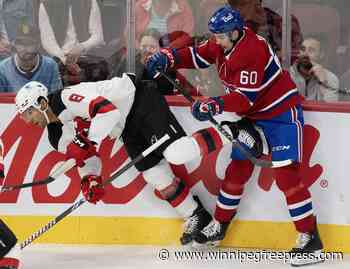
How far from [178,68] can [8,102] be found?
813 millimetres

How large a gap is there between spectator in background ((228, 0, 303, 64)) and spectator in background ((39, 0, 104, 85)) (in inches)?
27.8

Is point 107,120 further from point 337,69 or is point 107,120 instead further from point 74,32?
point 337,69

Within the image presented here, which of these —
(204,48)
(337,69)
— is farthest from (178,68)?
(337,69)

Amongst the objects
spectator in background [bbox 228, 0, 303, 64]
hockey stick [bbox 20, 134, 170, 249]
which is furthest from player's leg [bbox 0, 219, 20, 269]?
spectator in background [bbox 228, 0, 303, 64]

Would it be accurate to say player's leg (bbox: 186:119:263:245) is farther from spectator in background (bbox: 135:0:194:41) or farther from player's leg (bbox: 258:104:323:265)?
spectator in background (bbox: 135:0:194:41)

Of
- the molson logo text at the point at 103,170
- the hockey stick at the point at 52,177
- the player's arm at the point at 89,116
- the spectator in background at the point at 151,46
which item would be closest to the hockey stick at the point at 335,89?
the molson logo text at the point at 103,170

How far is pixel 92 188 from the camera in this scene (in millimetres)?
3842

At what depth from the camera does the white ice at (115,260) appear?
3.90m

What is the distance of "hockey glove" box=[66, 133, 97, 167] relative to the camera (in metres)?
3.85

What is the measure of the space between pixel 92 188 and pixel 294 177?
0.90 meters

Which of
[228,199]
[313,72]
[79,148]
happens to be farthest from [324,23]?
[79,148]

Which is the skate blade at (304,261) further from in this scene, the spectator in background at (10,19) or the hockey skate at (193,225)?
the spectator in background at (10,19)

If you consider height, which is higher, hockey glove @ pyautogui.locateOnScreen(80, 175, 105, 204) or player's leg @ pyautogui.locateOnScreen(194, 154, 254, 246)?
hockey glove @ pyautogui.locateOnScreen(80, 175, 105, 204)

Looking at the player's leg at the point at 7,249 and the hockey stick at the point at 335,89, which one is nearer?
the player's leg at the point at 7,249
